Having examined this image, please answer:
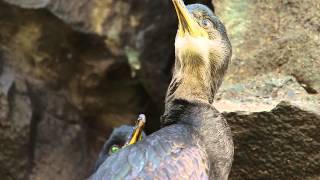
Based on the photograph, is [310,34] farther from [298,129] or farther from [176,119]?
[176,119]

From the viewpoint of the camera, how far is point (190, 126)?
212 centimetres

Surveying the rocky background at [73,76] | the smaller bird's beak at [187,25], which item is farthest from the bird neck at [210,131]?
the rocky background at [73,76]

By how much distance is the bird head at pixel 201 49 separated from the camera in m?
2.26

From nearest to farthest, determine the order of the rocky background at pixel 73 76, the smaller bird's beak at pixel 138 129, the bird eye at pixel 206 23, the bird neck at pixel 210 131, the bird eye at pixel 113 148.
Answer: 1. the bird neck at pixel 210 131
2. the smaller bird's beak at pixel 138 129
3. the bird eye at pixel 206 23
4. the bird eye at pixel 113 148
5. the rocky background at pixel 73 76

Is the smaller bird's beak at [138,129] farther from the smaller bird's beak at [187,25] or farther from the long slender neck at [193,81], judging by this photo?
the smaller bird's beak at [187,25]

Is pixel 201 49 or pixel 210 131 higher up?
pixel 201 49

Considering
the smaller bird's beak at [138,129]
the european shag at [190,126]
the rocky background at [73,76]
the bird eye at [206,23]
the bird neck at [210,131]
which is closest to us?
the european shag at [190,126]

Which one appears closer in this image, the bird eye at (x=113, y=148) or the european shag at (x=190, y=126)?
the european shag at (x=190, y=126)

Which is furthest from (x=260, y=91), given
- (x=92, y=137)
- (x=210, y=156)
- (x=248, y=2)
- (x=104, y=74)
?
(x=92, y=137)

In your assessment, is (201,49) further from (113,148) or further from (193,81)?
(113,148)

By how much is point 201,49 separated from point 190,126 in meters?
0.29

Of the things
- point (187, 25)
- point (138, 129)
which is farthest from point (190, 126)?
point (187, 25)

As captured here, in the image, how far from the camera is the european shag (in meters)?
1.97

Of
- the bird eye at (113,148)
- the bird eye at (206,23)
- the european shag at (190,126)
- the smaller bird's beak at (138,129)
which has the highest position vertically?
the bird eye at (206,23)
